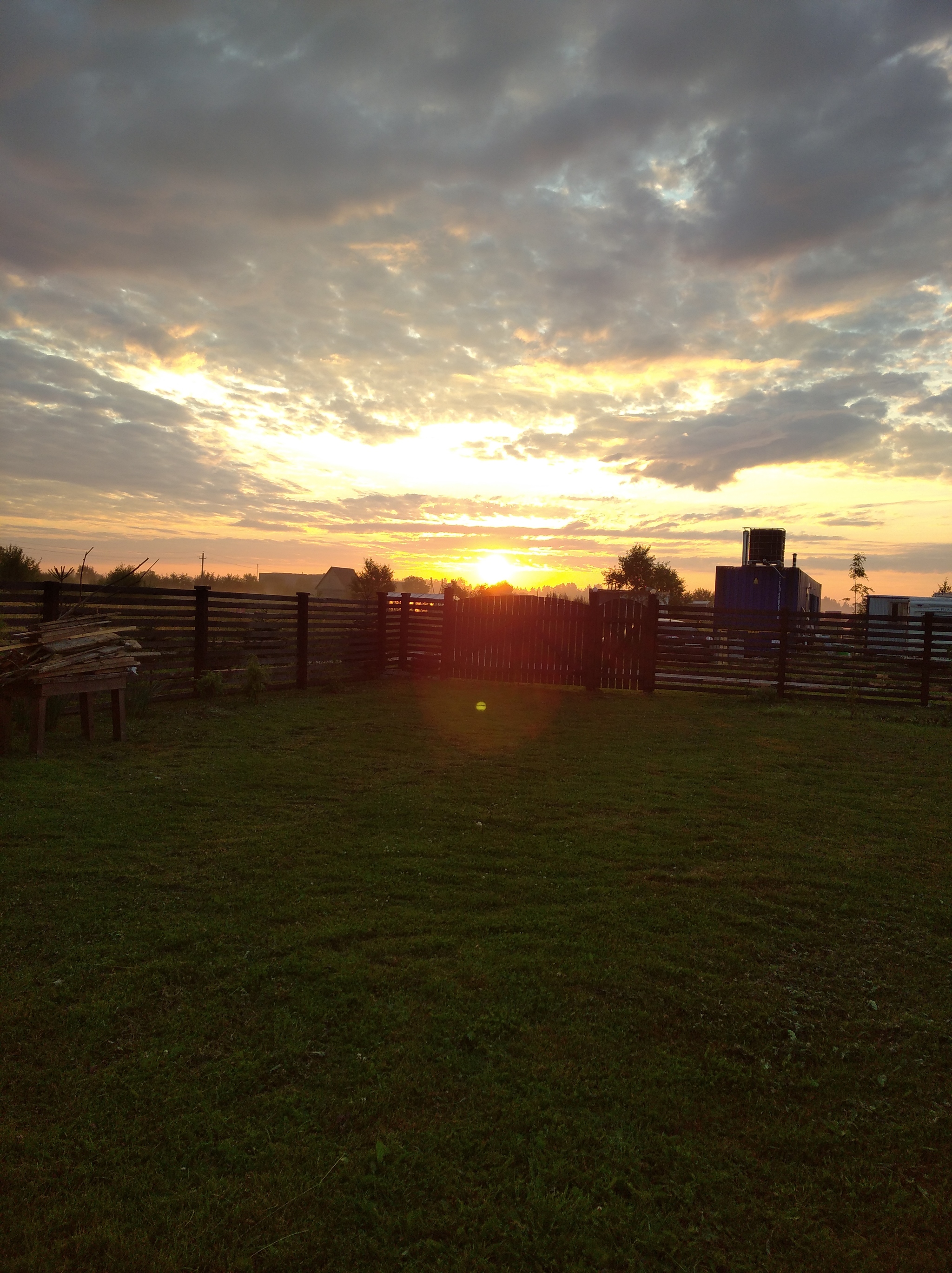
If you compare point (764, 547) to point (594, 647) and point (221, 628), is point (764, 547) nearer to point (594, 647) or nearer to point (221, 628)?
point (594, 647)

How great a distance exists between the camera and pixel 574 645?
54.7 ft

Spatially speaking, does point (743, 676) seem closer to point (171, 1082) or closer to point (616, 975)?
point (616, 975)

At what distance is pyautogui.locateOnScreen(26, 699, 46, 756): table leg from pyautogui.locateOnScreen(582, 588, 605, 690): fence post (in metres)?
11.0

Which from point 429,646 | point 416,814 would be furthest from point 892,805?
point 429,646

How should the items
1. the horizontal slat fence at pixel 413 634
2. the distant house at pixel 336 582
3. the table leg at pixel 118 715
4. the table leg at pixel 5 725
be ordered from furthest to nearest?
the distant house at pixel 336 582, the horizontal slat fence at pixel 413 634, the table leg at pixel 118 715, the table leg at pixel 5 725

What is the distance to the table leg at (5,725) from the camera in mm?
7883

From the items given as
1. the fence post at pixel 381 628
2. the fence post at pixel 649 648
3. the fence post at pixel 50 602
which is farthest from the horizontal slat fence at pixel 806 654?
the fence post at pixel 50 602

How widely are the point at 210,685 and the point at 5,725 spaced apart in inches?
185

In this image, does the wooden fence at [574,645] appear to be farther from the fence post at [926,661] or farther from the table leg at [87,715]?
the table leg at [87,715]

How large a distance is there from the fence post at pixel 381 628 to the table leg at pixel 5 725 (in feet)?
32.1

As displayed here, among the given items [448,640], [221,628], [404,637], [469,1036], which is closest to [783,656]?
[448,640]

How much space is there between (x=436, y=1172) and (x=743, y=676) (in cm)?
1484

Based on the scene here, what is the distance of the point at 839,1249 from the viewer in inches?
85.3

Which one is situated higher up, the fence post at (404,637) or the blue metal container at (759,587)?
Result: the blue metal container at (759,587)
